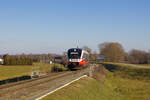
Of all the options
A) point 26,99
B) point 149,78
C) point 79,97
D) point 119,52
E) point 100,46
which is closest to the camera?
point 26,99

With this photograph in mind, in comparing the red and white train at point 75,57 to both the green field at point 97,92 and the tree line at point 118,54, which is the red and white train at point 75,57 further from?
the tree line at point 118,54

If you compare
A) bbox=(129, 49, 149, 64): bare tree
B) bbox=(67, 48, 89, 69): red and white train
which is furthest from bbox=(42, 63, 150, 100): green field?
bbox=(129, 49, 149, 64): bare tree

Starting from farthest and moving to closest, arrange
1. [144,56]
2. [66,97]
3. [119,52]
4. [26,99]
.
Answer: [119,52] → [144,56] → [66,97] → [26,99]

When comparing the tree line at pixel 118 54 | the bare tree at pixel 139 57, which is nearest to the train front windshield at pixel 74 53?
the bare tree at pixel 139 57

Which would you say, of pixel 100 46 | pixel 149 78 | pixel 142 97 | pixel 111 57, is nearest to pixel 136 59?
pixel 111 57

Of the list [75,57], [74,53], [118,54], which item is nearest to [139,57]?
[118,54]

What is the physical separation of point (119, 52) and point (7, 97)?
462ft

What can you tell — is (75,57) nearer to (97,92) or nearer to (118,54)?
(97,92)

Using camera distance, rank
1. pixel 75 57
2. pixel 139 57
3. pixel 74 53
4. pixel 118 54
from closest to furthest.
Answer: pixel 75 57 → pixel 74 53 → pixel 139 57 → pixel 118 54

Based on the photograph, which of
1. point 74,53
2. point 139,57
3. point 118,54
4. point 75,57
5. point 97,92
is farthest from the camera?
point 118,54

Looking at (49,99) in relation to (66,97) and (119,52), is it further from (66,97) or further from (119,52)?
(119,52)

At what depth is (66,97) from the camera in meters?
16.7

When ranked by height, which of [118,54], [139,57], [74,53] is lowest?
[74,53]

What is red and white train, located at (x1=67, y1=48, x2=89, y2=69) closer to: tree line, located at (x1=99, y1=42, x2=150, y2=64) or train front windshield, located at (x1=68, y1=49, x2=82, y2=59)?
train front windshield, located at (x1=68, y1=49, x2=82, y2=59)
